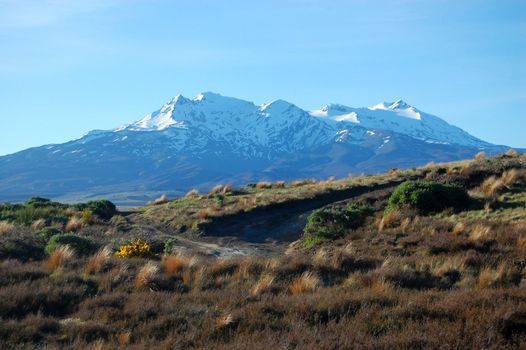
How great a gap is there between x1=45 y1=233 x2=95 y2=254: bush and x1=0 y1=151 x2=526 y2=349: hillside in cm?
6

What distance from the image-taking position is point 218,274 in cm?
1307

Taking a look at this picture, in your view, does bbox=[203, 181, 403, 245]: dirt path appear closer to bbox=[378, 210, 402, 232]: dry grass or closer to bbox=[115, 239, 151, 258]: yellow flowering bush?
bbox=[378, 210, 402, 232]: dry grass

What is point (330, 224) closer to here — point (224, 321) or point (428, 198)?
point (428, 198)

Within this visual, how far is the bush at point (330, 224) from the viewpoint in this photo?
19.2m

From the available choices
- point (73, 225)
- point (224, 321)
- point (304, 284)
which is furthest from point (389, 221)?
point (73, 225)

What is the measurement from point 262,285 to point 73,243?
7473 millimetres

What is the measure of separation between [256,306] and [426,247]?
7.10m

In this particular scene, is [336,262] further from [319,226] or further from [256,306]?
[319,226]

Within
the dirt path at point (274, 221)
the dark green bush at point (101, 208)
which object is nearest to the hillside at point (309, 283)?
the dirt path at point (274, 221)

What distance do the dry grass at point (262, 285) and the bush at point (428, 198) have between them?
9.92m

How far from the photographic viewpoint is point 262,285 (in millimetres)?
11211

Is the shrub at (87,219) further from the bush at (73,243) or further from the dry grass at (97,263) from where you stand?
the dry grass at (97,263)

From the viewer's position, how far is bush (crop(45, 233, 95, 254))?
52.2ft

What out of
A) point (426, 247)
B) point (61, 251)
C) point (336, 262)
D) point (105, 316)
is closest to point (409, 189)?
point (426, 247)
